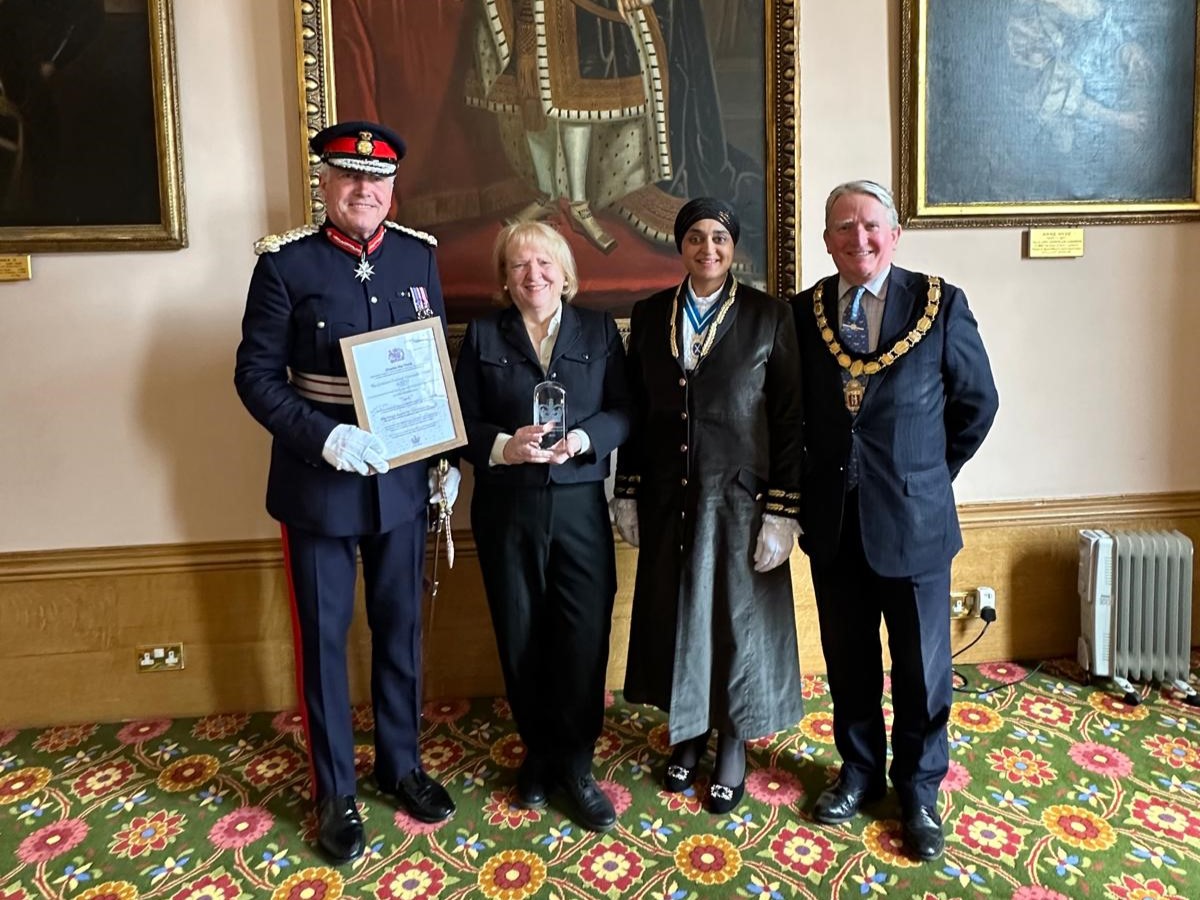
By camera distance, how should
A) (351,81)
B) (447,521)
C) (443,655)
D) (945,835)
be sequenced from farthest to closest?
1. (443,655)
2. (351,81)
3. (447,521)
4. (945,835)

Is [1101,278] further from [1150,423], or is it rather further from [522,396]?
[522,396]

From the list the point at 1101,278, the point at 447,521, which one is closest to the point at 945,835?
the point at 447,521

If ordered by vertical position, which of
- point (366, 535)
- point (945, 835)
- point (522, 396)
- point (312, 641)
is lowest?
point (945, 835)

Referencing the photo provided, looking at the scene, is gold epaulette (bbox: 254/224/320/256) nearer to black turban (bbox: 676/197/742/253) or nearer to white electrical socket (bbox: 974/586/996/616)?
black turban (bbox: 676/197/742/253)

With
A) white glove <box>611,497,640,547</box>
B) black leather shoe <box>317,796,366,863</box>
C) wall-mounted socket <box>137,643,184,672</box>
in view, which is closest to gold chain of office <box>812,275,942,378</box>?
white glove <box>611,497,640,547</box>

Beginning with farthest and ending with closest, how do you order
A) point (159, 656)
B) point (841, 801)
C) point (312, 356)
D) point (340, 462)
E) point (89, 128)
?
point (159, 656) < point (89, 128) < point (841, 801) < point (312, 356) < point (340, 462)

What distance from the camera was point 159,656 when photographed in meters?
2.74

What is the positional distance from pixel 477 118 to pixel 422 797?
2.01 meters

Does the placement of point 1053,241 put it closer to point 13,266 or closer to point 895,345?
point 895,345

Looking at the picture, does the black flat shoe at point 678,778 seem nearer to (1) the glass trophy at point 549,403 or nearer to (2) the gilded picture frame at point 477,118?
(1) the glass trophy at point 549,403

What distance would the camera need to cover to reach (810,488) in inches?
82.9

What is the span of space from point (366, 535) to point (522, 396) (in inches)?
20.7

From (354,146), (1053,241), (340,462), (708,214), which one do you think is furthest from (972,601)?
(354,146)

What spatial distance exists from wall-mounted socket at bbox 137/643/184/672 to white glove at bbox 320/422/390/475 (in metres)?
1.26
